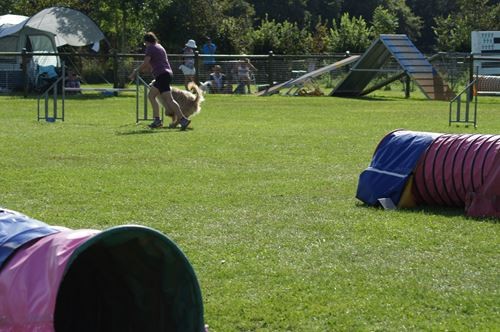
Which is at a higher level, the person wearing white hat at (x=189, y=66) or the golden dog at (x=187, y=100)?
the person wearing white hat at (x=189, y=66)

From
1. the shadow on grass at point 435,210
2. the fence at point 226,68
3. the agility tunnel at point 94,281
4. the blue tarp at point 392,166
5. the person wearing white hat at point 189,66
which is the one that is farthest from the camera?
the person wearing white hat at point 189,66

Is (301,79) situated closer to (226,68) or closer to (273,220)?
(226,68)

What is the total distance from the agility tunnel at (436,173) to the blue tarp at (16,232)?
509 centimetres

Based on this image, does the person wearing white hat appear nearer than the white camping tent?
Yes

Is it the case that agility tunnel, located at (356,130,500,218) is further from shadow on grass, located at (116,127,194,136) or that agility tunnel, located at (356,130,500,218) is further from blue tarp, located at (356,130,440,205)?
shadow on grass, located at (116,127,194,136)

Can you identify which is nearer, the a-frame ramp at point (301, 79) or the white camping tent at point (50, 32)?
the a-frame ramp at point (301, 79)

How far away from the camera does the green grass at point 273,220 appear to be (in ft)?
19.1

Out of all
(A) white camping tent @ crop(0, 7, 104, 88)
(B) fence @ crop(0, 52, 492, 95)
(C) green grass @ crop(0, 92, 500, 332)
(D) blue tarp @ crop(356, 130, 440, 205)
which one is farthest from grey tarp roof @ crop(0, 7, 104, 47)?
(D) blue tarp @ crop(356, 130, 440, 205)

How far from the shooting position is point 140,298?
493 cm

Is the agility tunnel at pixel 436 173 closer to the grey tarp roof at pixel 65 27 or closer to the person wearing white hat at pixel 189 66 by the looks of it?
the person wearing white hat at pixel 189 66

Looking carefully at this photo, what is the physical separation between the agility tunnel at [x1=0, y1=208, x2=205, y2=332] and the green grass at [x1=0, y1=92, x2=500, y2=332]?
0.69 meters

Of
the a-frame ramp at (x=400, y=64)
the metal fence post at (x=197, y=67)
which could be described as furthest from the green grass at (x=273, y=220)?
the metal fence post at (x=197, y=67)

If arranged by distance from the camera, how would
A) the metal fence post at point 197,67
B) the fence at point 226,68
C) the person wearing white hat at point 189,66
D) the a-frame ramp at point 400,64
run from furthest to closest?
the metal fence post at point 197,67, the person wearing white hat at point 189,66, the fence at point 226,68, the a-frame ramp at point 400,64

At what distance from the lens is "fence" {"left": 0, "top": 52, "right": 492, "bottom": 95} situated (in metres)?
30.6
